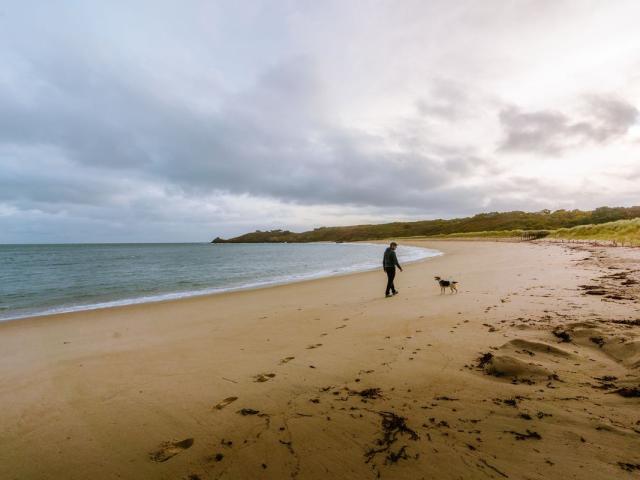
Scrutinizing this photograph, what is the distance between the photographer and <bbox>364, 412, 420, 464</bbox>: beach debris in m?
2.90

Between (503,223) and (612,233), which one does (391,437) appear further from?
(503,223)

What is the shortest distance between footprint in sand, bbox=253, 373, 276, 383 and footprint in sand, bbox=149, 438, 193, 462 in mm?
1532

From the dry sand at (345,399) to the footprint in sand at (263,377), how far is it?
36mm

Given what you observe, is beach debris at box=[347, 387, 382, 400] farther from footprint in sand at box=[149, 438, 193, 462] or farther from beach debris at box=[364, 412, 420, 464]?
footprint in sand at box=[149, 438, 193, 462]

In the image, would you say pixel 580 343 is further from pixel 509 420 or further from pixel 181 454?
pixel 181 454

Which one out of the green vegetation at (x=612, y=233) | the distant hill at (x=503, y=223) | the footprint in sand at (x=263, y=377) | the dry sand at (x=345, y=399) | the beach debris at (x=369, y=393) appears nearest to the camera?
the dry sand at (x=345, y=399)

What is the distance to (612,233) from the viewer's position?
126ft

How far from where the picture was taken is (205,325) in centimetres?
932

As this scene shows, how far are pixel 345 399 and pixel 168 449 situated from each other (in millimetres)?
2037

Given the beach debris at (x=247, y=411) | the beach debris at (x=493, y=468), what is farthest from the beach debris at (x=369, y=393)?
the beach debris at (x=493, y=468)

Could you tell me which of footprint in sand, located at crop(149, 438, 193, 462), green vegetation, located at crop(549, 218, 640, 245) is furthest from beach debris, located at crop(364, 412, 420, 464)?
green vegetation, located at crop(549, 218, 640, 245)

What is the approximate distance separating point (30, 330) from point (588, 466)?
13318 mm

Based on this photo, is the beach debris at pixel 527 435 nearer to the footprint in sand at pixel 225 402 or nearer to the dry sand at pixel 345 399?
the dry sand at pixel 345 399

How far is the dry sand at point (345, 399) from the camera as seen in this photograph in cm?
288
